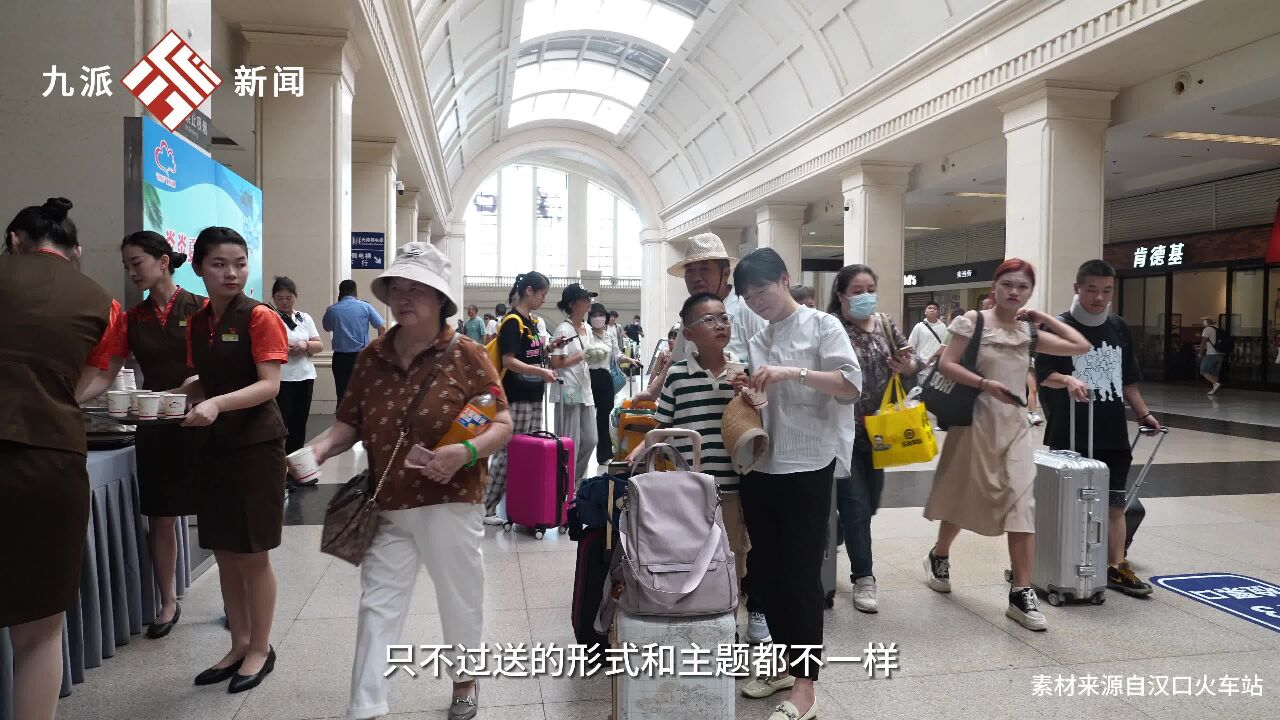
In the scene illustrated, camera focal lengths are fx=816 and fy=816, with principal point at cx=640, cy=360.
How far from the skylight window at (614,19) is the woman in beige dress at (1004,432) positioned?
17.5 m

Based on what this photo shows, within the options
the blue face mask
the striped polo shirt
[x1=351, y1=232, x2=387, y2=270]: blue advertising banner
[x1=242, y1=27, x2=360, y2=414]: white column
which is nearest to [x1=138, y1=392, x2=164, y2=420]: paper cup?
the striped polo shirt

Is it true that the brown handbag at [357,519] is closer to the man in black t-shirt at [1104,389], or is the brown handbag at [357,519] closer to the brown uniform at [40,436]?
Result: the brown uniform at [40,436]

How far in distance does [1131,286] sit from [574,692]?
21.3 meters

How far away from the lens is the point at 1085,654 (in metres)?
3.49

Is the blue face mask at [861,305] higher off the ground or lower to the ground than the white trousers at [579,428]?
higher

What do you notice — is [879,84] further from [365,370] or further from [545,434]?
[365,370]

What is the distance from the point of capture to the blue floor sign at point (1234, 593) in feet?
12.9

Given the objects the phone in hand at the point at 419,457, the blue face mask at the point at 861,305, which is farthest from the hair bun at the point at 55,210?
the blue face mask at the point at 861,305

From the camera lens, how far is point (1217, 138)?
12.7m

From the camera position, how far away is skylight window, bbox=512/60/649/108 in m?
24.7

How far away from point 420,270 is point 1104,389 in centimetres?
366

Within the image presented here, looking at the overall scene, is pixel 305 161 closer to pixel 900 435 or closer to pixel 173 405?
pixel 173 405

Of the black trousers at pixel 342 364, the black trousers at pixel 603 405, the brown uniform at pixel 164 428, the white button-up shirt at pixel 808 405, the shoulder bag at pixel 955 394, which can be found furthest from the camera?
the black trousers at pixel 342 364

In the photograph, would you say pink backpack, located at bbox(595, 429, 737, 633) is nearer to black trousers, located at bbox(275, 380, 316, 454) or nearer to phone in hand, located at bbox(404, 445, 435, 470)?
phone in hand, located at bbox(404, 445, 435, 470)
